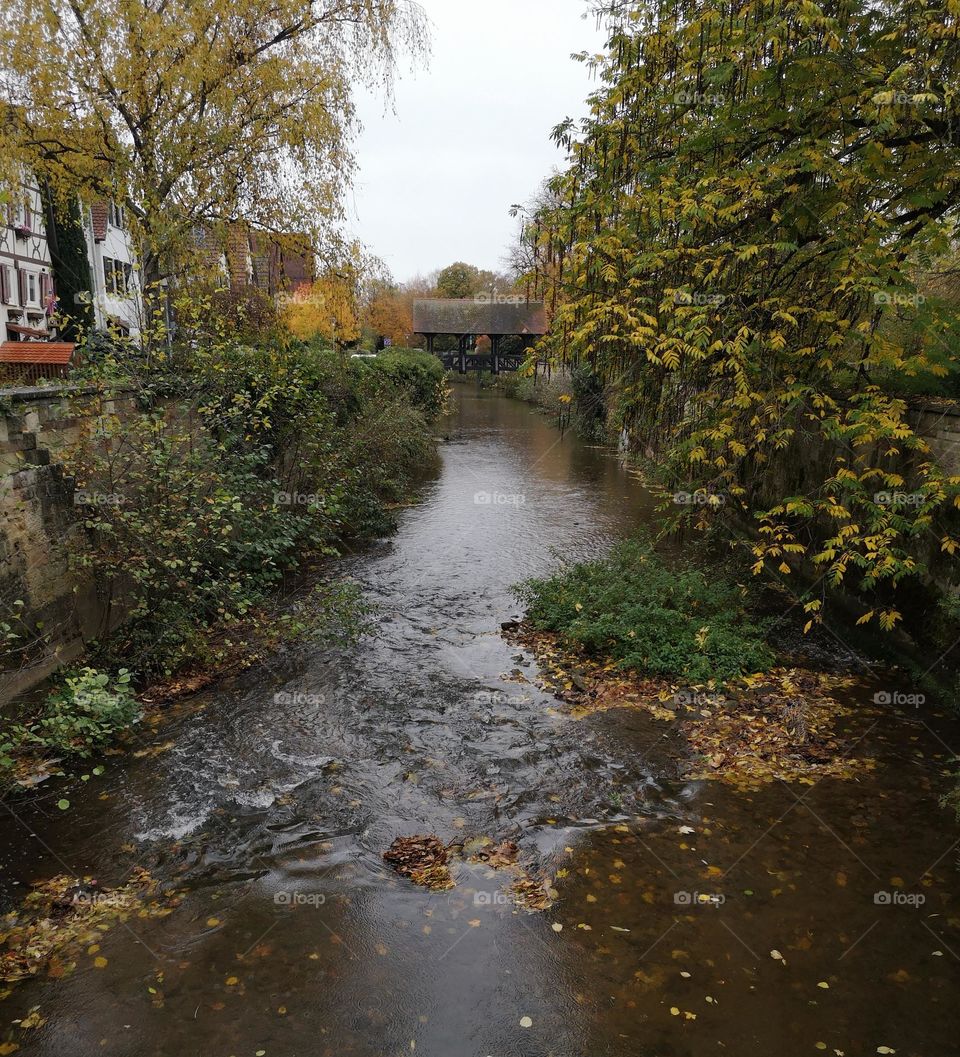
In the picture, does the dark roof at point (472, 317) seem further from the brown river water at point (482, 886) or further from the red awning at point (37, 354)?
the brown river water at point (482, 886)

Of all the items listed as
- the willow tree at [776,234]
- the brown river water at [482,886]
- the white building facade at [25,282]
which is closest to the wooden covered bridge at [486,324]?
the white building facade at [25,282]

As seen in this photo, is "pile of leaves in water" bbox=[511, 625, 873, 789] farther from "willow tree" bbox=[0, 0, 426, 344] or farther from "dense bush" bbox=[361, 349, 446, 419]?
"dense bush" bbox=[361, 349, 446, 419]

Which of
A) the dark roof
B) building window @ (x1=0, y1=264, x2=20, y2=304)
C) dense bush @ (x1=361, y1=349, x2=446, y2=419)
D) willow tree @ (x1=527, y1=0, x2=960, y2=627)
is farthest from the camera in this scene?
the dark roof

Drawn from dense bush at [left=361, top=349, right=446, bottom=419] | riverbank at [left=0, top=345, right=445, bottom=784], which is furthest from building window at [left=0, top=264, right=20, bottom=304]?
riverbank at [left=0, top=345, right=445, bottom=784]

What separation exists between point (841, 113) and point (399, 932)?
8.58 m

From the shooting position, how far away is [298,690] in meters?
8.60

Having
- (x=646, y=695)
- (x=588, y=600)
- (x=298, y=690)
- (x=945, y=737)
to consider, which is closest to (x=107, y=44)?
(x=298, y=690)

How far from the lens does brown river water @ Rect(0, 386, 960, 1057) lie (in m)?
4.35

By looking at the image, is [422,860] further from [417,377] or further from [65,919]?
[417,377]

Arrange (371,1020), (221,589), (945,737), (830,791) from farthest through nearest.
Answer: (221,589) < (945,737) < (830,791) < (371,1020)

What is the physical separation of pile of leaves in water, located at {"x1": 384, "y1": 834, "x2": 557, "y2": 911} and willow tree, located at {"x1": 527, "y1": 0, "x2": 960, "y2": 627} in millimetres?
→ 4141

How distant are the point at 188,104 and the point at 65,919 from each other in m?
11.1

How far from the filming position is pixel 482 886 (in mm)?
5539

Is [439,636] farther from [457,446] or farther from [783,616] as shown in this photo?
[457,446]
